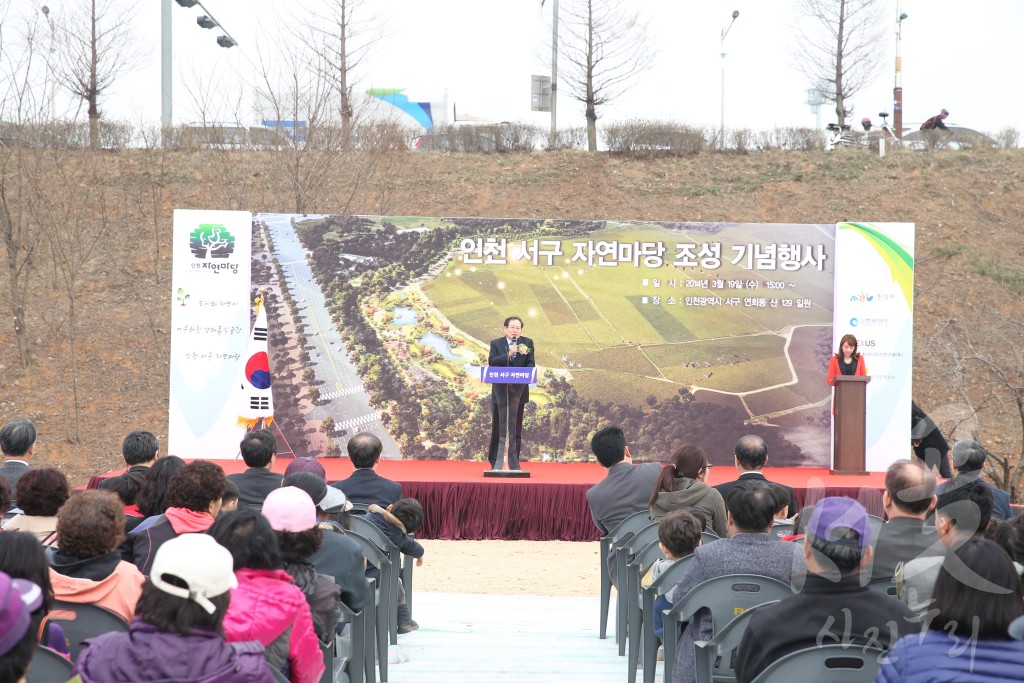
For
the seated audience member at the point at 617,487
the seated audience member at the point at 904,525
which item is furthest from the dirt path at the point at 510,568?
the seated audience member at the point at 904,525

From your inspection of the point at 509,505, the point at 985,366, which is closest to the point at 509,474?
the point at 509,505

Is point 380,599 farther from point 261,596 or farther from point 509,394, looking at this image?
point 509,394

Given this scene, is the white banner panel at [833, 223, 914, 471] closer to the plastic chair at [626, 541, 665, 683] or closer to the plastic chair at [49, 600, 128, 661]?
the plastic chair at [626, 541, 665, 683]

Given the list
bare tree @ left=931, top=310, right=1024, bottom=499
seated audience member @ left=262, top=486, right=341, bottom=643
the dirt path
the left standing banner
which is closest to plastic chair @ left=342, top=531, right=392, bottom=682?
seated audience member @ left=262, top=486, right=341, bottom=643

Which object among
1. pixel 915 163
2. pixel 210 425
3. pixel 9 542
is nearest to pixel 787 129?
pixel 915 163

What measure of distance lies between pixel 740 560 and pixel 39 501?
2.35 m

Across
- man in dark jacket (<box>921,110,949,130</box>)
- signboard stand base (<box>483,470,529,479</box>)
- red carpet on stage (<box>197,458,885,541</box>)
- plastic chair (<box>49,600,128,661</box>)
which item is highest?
man in dark jacket (<box>921,110,949,130</box>)

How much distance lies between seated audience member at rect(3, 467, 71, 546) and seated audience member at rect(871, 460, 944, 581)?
2.77m

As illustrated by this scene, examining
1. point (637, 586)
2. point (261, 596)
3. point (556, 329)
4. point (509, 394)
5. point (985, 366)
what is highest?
point (556, 329)

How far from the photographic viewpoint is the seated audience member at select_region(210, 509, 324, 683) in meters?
2.55

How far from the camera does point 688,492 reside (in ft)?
14.7

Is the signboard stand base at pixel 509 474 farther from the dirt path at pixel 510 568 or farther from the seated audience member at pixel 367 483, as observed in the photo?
the seated audience member at pixel 367 483

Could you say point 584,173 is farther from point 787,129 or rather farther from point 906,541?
point 906,541

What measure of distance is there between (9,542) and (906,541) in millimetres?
2665
